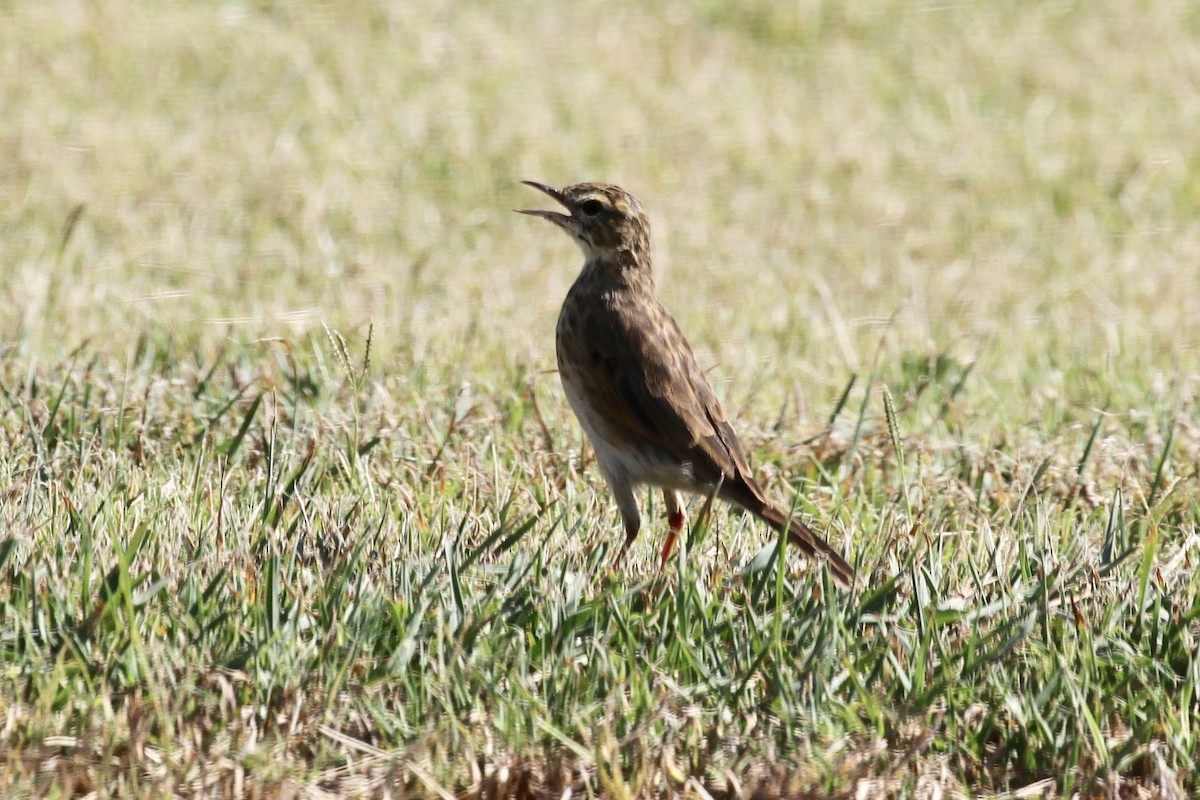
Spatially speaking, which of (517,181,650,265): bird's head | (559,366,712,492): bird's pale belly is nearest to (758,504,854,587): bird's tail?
(559,366,712,492): bird's pale belly

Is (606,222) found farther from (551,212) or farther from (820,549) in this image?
(820,549)

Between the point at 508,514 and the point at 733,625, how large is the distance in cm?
108

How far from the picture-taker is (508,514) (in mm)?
4648

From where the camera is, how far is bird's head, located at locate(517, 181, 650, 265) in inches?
208

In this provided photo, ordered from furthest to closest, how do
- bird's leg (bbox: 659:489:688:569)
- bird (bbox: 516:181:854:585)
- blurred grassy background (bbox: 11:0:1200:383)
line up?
blurred grassy background (bbox: 11:0:1200:383), bird's leg (bbox: 659:489:688:569), bird (bbox: 516:181:854:585)

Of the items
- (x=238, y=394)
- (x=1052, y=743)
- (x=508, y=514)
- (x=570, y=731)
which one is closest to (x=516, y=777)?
(x=570, y=731)

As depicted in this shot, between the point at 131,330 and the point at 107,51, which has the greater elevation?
the point at 107,51

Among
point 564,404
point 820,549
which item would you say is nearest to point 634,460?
point 820,549

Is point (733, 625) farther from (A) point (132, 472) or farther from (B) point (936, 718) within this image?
(A) point (132, 472)

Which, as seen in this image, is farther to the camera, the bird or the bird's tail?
the bird

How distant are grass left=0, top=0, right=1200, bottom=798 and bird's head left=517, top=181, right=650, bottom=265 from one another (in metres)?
0.67

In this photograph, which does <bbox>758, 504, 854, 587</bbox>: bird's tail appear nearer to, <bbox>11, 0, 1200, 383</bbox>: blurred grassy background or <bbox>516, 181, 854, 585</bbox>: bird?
<bbox>516, 181, 854, 585</bbox>: bird

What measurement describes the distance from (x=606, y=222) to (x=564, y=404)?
35.8 inches

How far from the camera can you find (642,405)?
4848mm
